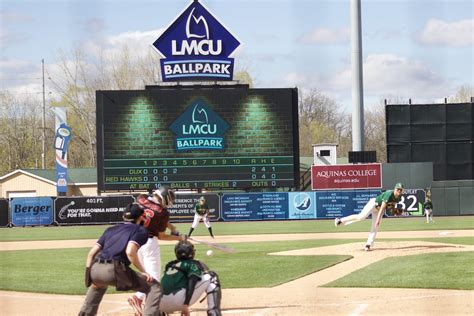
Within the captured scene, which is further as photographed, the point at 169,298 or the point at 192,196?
the point at 192,196

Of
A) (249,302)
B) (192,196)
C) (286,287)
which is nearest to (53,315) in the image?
(249,302)

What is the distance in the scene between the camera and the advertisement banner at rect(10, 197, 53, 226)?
41844mm

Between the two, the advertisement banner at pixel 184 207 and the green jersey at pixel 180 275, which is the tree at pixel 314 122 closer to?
the advertisement banner at pixel 184 207

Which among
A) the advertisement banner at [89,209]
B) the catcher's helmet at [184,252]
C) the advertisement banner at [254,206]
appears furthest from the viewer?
the advertisement banner at [254,206]

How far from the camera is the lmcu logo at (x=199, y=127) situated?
34.4 metres

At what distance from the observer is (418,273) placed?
14992 millimetres

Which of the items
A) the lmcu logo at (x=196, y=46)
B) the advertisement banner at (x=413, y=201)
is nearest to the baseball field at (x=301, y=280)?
the lmcu logo at (x=196, y=46)

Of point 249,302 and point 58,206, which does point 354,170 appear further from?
point 249,302

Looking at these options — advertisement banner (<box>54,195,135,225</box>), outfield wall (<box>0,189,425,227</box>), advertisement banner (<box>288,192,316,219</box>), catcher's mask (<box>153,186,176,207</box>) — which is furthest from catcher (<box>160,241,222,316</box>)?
advertisement banner (<box>288,192,316,219</box>)

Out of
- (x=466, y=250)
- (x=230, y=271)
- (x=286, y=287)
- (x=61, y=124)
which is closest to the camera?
(x=286, y=287)

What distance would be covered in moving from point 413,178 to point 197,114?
13830 millimetres

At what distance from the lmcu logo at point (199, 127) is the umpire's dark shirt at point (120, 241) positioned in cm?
2569

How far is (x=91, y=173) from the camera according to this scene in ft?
190

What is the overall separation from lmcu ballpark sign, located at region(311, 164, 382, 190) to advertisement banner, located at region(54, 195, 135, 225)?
31.2ft
